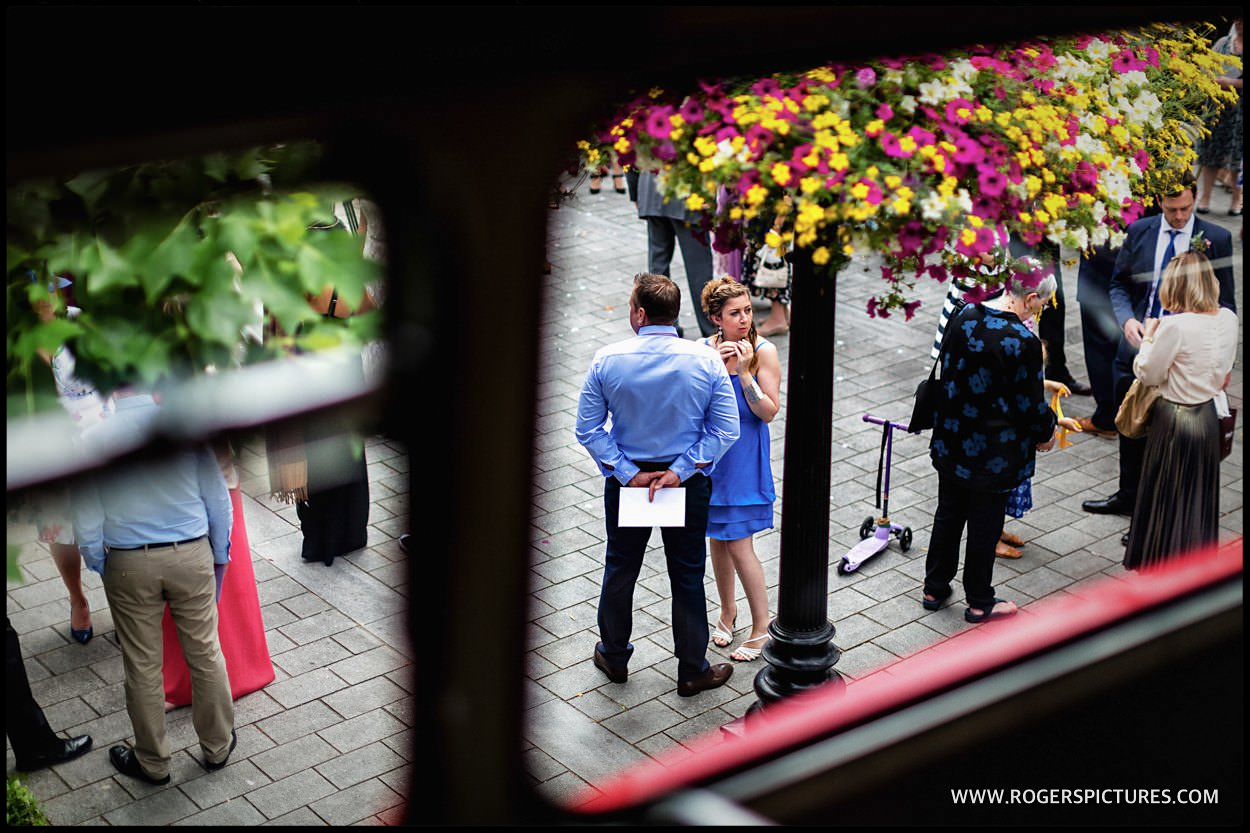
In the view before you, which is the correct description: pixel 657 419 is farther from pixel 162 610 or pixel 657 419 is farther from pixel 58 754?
pixel 58 754

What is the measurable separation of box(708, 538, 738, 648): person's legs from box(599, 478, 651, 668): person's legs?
0.42 meters

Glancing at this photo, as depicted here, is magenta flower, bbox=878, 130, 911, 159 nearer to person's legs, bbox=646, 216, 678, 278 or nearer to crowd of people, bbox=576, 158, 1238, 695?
crowd of people, bbox=576, 158, 1238, 695

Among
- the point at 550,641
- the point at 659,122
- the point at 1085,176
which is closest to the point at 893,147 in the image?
the point at 1085,176

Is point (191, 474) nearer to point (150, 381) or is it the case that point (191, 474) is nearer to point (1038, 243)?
point (150, 381)

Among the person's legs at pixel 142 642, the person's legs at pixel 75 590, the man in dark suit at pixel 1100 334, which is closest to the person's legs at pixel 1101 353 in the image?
the man in dark suit at pixel 1100 334

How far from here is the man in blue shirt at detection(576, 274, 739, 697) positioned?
4.43 meters

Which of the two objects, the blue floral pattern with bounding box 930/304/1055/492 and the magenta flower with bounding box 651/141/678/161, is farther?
the blue floral pattern with bounding box 930/304/1055/492

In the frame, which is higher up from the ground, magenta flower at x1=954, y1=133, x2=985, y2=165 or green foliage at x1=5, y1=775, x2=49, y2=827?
magenta flower at x1=954, y1=133, x2=985, y2=165

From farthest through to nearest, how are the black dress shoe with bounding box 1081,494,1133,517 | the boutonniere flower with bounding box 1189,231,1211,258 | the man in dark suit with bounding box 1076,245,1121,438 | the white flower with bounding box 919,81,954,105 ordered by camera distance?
the man in dark suit with bounding box 1076,245,1121,438, the black dress shoe with bounding box 1081,494,1133,517, the boutonniere flower with bounding box 1189,231,1211,258, the white flower with bounding box 919,81,954,105

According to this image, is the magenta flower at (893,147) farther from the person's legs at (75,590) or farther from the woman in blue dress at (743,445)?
the person's legs at (75,590)

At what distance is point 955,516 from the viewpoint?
206 inches

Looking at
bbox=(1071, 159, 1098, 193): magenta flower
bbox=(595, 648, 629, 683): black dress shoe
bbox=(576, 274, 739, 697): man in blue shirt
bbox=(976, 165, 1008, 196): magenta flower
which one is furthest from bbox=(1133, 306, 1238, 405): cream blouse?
bbox=(976, 165, 1008, 196): magenta flower

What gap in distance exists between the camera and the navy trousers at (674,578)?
4.61 meters

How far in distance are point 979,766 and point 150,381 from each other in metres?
1.24
